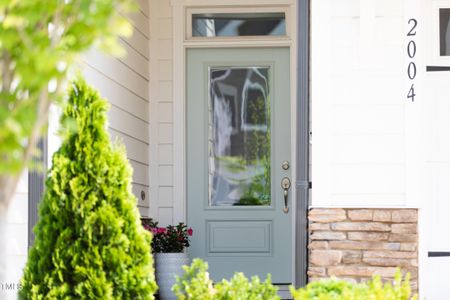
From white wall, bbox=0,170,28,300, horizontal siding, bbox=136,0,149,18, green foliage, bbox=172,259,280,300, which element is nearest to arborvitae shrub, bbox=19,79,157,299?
green foliage, bbox=172,259,280,300

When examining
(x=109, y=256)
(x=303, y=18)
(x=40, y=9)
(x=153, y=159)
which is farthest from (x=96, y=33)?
(x=153, y=159)

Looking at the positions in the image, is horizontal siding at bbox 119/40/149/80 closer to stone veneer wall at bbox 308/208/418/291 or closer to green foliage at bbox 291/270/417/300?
stone veneer wall at bbox 308/208/418/291

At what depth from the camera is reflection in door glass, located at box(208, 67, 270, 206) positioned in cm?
748

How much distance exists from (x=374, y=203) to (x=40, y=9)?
11.0ft

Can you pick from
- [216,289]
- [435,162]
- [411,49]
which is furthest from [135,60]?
[216,289]

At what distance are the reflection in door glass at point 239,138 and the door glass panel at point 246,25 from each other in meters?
0.31

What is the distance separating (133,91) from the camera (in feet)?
23.2

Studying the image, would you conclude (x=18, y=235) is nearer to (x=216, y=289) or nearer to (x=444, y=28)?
(x=216, y=289)

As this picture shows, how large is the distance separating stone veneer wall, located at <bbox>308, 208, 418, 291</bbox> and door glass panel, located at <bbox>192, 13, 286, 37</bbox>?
95.6 inches

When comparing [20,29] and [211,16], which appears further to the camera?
[211,16]

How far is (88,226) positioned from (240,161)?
3.58 meters

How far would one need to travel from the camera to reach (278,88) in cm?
749

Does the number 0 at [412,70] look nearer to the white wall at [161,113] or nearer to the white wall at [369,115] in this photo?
the white wall at [369,115]

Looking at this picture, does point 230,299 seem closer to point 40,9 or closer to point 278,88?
point 40,9
